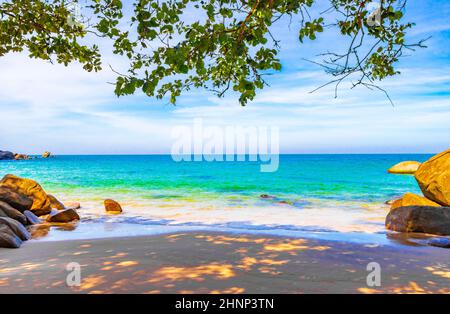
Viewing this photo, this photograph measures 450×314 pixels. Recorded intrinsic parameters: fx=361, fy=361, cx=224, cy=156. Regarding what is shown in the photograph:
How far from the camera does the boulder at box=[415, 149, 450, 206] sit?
13461 millimetres

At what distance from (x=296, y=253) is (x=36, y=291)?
5.02 meters

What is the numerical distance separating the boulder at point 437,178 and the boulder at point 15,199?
49.6 feet

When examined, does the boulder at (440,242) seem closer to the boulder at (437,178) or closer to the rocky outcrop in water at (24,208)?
the boulder at (437,178)

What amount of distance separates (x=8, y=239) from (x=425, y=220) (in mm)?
11398

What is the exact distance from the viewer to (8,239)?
8281 millimetres

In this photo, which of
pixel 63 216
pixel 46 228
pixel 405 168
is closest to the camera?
pixel 46 228

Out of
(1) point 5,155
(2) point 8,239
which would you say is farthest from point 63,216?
(1) point 5,155

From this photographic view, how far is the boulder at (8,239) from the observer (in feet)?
26.9

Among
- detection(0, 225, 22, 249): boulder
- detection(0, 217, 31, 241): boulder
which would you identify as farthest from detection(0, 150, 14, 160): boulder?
detection(0, 225, 22, 249): boulder

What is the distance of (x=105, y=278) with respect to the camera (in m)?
5.77

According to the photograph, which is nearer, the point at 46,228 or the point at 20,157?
the point at 46,228

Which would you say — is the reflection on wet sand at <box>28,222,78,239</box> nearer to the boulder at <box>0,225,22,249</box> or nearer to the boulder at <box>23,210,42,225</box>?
the boulder at <box>23,210,42,225</box>

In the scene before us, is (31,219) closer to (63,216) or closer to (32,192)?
(63,216)
